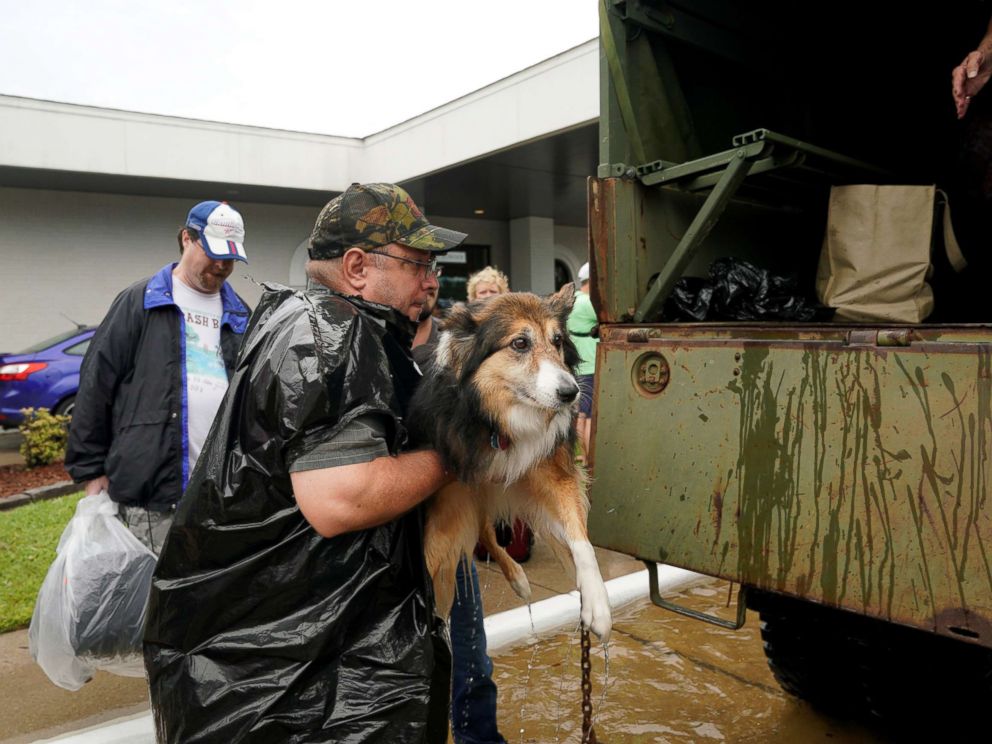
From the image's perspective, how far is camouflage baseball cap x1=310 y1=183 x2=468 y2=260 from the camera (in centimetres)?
200

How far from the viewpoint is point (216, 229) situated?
10.9 ft

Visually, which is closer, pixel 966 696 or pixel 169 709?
pixel 169 709

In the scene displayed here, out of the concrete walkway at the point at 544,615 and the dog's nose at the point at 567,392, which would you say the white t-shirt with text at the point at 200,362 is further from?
the dog's nose at the point at 567,392

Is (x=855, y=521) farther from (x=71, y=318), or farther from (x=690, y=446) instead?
(x=71, y=318)

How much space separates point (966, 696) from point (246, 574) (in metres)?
2.35

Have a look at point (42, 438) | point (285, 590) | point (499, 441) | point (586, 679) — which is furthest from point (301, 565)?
point (42, 438)

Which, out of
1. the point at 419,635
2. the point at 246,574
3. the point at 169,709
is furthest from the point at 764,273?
the point at 169,709

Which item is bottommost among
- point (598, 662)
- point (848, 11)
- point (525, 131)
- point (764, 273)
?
point (598, 662)

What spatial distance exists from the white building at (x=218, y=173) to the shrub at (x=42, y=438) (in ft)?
15.9

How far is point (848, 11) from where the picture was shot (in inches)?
136

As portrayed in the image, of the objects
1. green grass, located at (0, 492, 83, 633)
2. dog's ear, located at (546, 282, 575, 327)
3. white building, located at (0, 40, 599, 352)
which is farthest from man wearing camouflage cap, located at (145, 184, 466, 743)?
white building, located at (0, 40, 599, 352)

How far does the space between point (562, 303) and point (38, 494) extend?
664 centimetres

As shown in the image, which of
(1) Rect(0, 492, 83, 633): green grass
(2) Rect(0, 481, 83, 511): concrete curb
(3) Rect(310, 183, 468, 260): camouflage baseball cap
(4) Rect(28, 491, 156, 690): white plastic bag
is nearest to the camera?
(3) Rect(310, 183, 468, 260): camouflage baseball cap

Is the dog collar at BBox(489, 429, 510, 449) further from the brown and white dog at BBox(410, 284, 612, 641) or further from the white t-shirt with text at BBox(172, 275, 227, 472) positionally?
the white t-shirt with text at BBox(172, 275, 227, 472)
